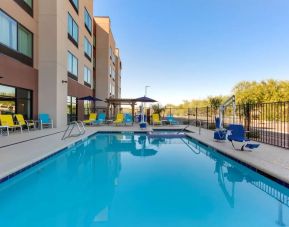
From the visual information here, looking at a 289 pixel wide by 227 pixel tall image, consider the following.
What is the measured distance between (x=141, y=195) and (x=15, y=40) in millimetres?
10654

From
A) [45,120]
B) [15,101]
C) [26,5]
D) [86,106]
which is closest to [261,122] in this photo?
[45,120]

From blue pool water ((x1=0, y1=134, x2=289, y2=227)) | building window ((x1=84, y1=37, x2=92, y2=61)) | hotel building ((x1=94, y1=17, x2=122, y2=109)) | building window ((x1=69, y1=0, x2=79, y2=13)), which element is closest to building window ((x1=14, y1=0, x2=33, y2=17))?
building window ((x1=69, y1=0, x2=79, y2=13))

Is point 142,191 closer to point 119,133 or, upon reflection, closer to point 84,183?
point 84,183

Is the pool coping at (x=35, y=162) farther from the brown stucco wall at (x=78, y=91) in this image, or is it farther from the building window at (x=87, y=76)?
the building window at (x=87, y=76)

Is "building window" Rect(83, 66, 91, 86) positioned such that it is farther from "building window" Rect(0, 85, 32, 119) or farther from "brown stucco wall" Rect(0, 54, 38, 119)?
"building window" Rect(0, 85, 32, 119)

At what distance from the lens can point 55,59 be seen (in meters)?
12.4

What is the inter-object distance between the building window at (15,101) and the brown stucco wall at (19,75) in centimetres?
27

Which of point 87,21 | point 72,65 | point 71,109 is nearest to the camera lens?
point 72,65

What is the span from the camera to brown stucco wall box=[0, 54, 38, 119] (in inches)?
371

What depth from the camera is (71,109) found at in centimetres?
1612

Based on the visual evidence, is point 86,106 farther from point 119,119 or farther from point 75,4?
point 75,4

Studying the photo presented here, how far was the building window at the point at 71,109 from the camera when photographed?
15.5m

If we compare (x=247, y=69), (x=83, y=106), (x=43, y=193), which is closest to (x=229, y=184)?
(x=43, y=193)

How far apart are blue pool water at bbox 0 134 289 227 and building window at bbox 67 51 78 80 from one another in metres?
10.8
